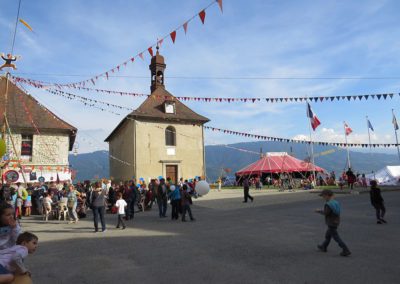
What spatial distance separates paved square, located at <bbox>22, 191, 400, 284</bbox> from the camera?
527 cm

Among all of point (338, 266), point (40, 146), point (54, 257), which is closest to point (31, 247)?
point (54, 257)

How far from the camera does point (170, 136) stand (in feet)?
103

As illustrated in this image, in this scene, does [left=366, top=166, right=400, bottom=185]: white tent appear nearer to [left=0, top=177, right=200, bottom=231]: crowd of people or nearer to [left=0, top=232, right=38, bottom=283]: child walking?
[left=0, top=177, right=200, bottom=231]: crowd of people

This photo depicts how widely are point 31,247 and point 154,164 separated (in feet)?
87.7

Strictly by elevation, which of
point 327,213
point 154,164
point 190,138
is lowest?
point 327,213

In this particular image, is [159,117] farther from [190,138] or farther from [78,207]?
[78,207]

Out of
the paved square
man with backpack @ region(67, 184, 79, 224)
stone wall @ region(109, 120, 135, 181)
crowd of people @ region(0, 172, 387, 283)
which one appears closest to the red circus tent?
stone wall @ region(109, 120, 135, 181)

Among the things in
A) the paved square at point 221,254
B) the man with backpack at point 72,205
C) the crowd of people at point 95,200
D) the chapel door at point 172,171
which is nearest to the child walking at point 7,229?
the paved square at point 221,254

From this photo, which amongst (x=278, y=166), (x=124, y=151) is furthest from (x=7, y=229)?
(x=278, y=166)

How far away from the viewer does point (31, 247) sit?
3.41m

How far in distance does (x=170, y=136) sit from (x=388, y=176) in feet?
67.1

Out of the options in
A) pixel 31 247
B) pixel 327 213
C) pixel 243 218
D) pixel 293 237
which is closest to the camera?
pixel 31 247

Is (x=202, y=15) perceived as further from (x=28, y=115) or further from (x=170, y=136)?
(x=170, y=136)

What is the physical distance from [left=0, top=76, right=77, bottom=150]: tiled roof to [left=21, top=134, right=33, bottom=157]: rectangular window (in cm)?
62
